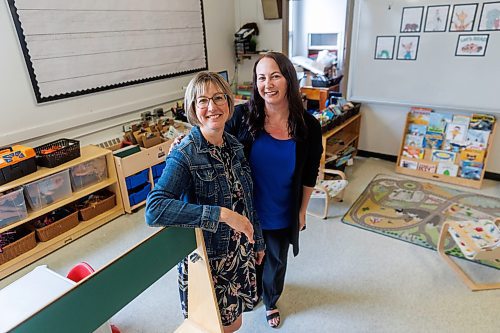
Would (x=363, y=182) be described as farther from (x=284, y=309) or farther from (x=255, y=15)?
(x=255, y=15)

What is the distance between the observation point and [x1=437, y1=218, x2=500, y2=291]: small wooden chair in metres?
1.98

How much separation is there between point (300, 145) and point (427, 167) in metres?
2.69

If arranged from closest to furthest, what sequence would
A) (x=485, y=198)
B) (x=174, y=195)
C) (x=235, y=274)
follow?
1. (x=174, y=195)
2. (x=235, y=274)
3. (x=485, y=198)

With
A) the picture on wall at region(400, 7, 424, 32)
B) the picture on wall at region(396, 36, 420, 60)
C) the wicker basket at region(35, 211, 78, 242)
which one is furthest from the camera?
the picture on wall at region(396, 36, 420, 60)

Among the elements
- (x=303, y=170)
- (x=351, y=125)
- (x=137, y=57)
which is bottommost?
(x=351, y=125)

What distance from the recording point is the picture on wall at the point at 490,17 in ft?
9.32

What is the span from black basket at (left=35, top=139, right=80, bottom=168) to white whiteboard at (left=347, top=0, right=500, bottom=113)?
3.03 metres

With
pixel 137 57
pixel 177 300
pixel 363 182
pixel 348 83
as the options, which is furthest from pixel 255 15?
pixel 177 300

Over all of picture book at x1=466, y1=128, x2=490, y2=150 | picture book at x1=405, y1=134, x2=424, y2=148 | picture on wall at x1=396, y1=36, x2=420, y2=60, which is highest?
picture on wall at x1=396, y1=36, x2=420, y2=60

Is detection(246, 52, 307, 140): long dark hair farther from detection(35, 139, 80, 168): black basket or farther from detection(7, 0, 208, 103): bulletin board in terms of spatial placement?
detection(7, 0, 208, 103): bulletin board

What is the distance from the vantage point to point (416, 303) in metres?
1.96

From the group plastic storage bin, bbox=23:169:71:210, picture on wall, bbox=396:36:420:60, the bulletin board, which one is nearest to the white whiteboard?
picture on wall, bbox=396:36:420:60

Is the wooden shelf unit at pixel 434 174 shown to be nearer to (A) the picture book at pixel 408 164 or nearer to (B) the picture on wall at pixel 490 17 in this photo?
(A) the picture book at pixel 408 164

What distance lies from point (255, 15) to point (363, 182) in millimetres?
2500
